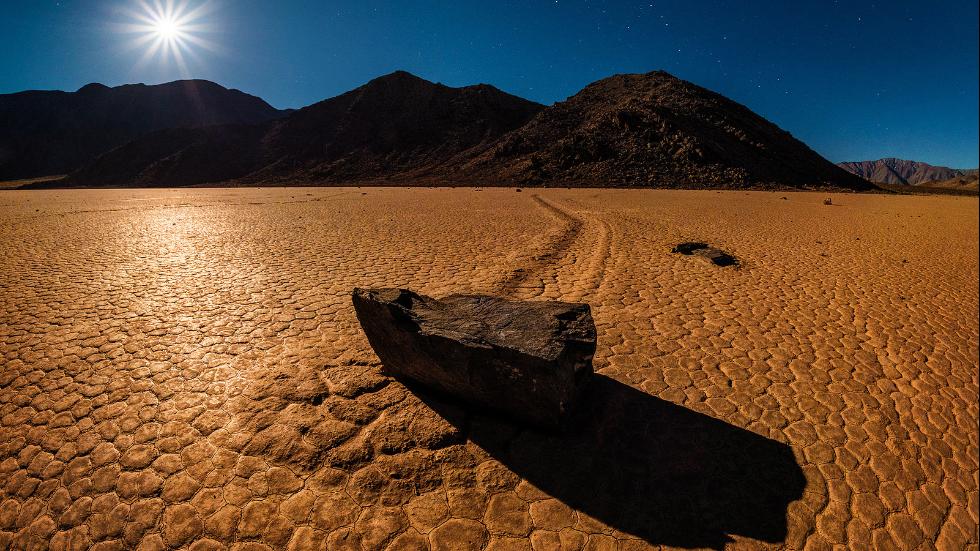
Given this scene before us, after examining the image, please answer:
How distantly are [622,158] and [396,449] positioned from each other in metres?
42.6

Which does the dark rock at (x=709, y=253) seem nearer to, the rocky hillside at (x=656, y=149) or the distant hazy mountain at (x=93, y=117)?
the rocky hillside at (x=656, y=149)

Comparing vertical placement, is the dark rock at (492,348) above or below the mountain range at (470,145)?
below

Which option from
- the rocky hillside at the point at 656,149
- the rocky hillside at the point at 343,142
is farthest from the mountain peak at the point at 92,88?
the rocky hillside at the point at 656,149

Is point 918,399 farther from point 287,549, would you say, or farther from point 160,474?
point 160,474

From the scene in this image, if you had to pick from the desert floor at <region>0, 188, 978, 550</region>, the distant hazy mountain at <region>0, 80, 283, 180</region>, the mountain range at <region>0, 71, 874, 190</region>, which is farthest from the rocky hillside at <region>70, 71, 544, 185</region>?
the desert floor at <region>0, 188, 978, 550</region>

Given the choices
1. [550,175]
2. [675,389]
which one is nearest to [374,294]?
[675,389]

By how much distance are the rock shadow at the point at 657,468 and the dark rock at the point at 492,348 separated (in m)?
0.21

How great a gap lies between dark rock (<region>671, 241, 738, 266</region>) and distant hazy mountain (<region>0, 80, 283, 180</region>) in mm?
103384

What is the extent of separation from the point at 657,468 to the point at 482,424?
4.25 ft

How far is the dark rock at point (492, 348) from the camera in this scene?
115 inches

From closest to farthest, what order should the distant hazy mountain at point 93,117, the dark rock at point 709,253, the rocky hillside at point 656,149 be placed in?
the dark rock at point 709,253 < the rocky hillside at point 656,149 < the distant hazy mountain at point 93,117

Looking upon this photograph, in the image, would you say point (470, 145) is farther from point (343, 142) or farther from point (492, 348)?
point (492, 348)

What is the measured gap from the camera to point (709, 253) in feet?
26.6

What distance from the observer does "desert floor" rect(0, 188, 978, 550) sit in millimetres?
2471
